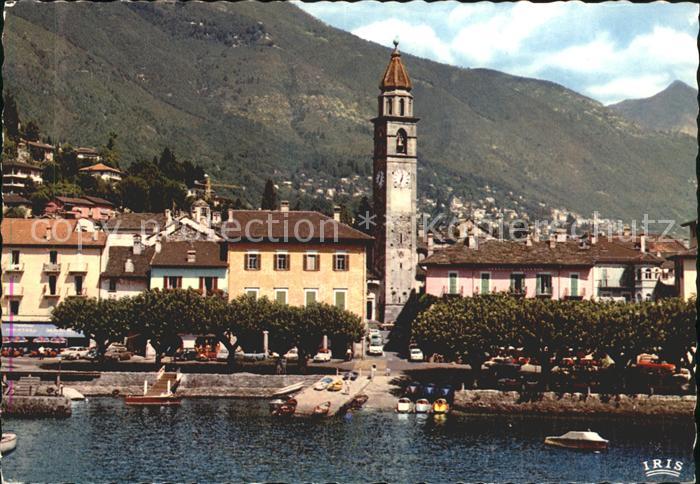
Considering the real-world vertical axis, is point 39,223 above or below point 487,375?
above

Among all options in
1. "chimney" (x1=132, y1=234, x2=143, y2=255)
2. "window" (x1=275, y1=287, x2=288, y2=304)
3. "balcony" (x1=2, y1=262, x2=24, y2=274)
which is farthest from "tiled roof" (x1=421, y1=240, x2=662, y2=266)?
"balcony" (x1=2, y1=262, x2=24, y2=274)

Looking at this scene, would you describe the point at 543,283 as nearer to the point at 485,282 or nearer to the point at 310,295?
the point at 485,282

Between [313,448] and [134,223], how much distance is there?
54290mm

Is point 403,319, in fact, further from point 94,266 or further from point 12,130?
point 12,130

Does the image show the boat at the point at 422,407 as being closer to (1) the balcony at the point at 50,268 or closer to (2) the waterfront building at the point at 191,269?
(2) the waterfront building at the point at 191,269

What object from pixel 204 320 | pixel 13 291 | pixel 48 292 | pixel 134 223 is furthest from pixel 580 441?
pixel 134 223

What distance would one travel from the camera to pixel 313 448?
141 ft

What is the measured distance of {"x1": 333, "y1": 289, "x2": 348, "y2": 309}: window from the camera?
70.4m

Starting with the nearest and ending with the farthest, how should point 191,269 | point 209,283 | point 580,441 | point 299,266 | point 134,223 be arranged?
1. point 580,441
2. point 299,266
3. point 209,283
4. point 191,269
5. point 134,223

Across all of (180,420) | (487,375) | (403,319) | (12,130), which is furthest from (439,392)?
(12,130)

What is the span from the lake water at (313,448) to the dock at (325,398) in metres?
1.15

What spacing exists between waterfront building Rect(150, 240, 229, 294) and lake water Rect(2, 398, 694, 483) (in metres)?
17.0

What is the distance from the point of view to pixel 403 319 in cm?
8619

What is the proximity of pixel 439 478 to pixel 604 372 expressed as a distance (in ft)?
84.4
